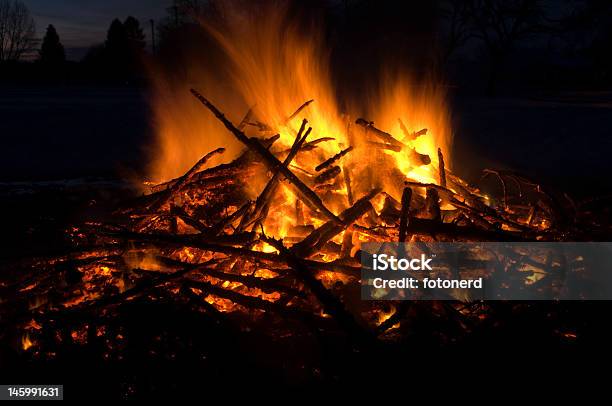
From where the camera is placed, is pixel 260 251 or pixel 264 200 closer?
pixel 260 251

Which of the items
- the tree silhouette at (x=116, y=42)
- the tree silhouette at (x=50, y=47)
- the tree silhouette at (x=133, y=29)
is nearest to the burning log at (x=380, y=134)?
the tree silhouette at (x=116, y=42)

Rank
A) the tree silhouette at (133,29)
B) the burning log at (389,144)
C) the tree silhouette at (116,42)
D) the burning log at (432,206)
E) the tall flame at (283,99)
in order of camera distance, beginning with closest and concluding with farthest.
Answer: the burning log at (432,206) < the burning log at (389,144) < the tall flame at (283,99) < the tree silhouette at (116,42) < the tree silhouette at (133,29)

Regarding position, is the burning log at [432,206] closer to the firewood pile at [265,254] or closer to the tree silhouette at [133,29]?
the firewood pile at [265,254]

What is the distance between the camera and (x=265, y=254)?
2.85 meters

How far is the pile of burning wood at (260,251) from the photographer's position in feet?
8.63

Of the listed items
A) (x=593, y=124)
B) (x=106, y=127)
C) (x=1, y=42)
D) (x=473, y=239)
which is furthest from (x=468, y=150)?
(x=1, y=42)

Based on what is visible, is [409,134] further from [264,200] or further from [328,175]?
[264,200]

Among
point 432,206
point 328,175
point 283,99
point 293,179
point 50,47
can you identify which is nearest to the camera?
point 293,179

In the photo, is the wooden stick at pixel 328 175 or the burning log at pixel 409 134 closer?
the wooden stick at pixel 328 175

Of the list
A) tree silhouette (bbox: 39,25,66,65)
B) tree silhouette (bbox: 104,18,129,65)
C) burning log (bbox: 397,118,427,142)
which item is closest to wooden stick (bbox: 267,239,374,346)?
burning log (bbox: 397,118,427,142)

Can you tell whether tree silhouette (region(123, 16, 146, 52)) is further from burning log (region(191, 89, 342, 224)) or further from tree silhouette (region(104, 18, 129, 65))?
burning log (region(191, 89, 342, 224))

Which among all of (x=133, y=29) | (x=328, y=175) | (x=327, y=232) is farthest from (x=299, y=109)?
(x=133, y=29)

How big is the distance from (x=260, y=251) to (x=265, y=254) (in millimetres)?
153

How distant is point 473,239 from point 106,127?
39.4ft
